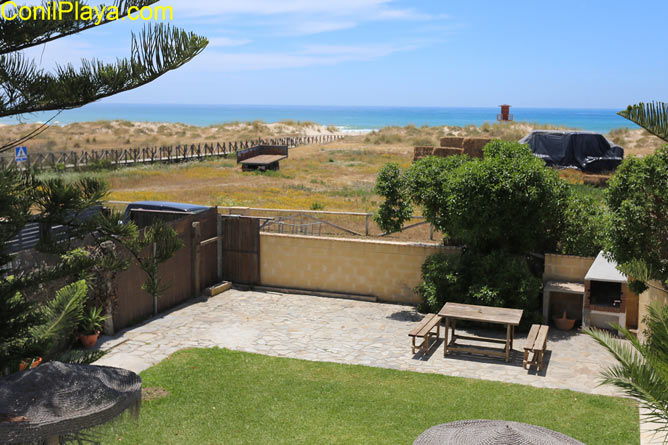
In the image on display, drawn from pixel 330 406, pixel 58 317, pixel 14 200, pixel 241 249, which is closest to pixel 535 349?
pixel 330 406

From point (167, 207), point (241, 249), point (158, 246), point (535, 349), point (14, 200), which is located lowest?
point (535, 349)

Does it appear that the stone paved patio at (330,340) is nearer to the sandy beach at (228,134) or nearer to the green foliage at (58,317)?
the green foliage at (58,317)

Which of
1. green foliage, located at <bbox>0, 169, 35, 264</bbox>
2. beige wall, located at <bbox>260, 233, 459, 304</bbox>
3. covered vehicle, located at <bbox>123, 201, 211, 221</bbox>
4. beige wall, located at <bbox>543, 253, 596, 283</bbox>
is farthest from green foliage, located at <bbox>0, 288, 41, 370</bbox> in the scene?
beige wall, located at <bbox>543, 253, 596, 283</bbox>

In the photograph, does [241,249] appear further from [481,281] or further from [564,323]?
[564,323]

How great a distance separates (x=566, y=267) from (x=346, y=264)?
5.01 meters

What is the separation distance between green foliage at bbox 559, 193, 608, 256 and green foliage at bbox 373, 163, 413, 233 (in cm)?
353

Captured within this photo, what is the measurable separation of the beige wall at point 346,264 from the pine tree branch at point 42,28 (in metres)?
10.5

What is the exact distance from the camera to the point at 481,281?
13680 millimetres

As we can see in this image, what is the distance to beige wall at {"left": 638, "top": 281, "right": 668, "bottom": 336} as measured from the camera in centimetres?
1081

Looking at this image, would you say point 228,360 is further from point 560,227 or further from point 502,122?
point 502,122

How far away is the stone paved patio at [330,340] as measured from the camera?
36.8 ft

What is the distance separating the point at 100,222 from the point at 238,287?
11.0m

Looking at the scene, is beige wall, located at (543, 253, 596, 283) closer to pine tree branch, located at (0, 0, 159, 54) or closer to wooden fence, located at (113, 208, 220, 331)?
wooden fence, located at (113, 208, 220, 331)

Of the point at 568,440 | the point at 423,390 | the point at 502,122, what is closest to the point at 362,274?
the point at 423,390
